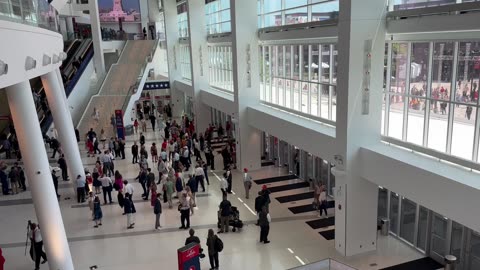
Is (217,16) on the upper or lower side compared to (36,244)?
upper

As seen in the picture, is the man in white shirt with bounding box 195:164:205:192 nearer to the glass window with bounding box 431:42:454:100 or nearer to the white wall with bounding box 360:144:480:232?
the white wall with bounding box 360:144:480:232

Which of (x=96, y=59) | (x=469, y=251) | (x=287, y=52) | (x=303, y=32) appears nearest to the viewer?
(x=469, y=251)

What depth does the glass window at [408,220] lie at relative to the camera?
38.6ft

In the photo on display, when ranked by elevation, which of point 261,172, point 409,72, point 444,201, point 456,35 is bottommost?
point 261,172

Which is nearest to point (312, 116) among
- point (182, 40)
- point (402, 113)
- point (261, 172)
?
point (402, 113)

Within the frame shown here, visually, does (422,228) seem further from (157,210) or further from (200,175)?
(200,175)

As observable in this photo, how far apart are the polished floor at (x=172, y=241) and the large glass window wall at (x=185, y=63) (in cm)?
1886

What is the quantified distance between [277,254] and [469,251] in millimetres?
4641

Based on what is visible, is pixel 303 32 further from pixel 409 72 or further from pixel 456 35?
pixel 456 35

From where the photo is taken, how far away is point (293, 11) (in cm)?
1590

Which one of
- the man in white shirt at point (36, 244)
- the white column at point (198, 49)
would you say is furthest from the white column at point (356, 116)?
the white column at point (198, 49)

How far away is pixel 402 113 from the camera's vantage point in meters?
10.6

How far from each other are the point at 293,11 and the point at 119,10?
32151 mm

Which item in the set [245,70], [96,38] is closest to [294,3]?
[245,70]
